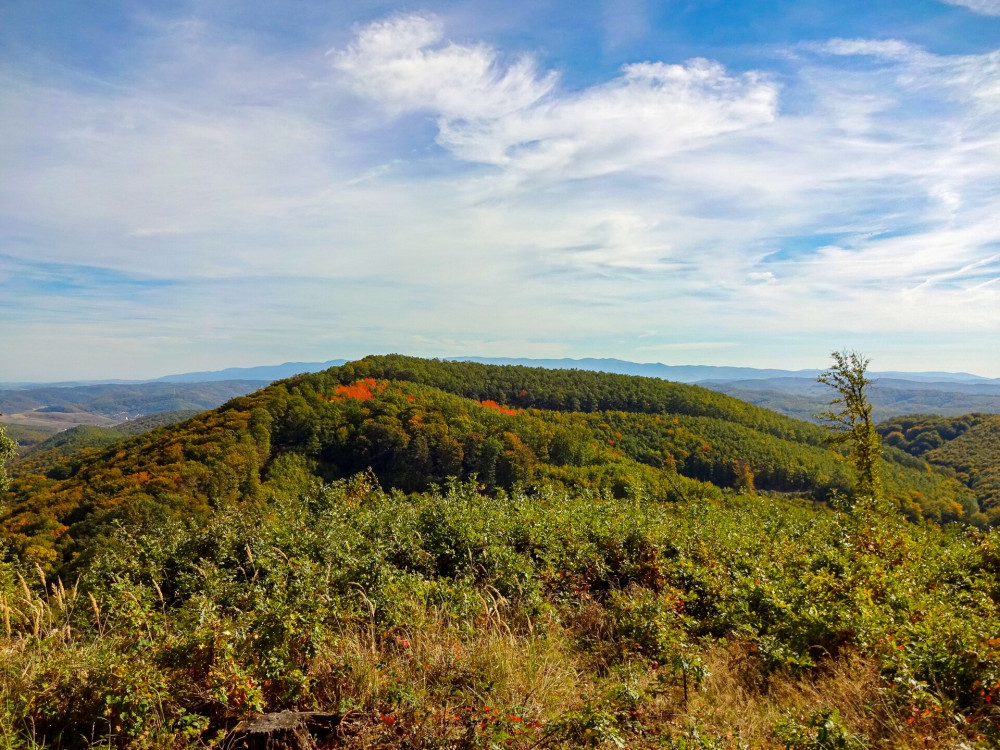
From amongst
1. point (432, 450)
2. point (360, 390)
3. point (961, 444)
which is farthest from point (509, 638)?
point (961, 444)

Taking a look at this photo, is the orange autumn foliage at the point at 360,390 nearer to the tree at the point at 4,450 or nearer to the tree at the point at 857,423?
the tree at the point at 4,450

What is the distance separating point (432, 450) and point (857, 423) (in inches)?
2167

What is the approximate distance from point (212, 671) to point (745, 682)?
3904 mm

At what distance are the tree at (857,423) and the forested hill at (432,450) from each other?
52.3ft

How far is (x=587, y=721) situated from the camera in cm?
283

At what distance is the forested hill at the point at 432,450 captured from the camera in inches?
1419

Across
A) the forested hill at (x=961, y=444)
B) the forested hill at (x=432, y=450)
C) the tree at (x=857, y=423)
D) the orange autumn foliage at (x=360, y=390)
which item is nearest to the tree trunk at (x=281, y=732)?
the tree at (x=857, y=423)

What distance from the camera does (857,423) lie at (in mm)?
13000

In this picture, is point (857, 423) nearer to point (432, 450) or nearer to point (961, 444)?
point (432, 450)

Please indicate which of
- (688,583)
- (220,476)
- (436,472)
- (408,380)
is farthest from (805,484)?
(688,583)

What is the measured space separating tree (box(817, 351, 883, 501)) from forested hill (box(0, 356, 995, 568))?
15939 mm

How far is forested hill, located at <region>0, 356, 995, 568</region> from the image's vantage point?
118 feet

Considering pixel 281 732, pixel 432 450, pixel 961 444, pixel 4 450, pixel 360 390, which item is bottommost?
pixel 961 444

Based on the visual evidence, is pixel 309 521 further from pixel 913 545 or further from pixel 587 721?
pixel 913 545
